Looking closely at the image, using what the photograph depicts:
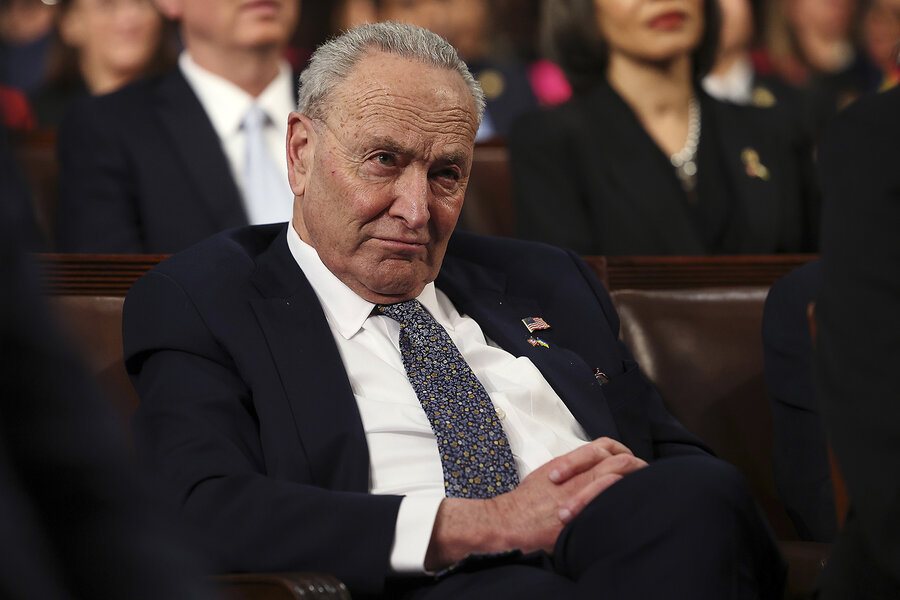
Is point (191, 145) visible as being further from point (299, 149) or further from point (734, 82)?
point (734, 82)

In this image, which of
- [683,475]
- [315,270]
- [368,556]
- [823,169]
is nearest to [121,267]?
[315,270]

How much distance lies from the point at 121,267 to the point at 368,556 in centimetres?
88

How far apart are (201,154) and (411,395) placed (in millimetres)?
1288

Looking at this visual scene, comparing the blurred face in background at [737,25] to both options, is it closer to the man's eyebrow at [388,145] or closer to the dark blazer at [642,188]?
the dark blazer at [642,188]

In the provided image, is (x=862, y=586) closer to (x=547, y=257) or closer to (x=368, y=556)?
(x=368, y=556)

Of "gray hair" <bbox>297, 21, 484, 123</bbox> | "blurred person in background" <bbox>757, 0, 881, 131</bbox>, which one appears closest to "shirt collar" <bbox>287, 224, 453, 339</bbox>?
"gray hair" <bbox>297, 21, 484, 123</bbox>

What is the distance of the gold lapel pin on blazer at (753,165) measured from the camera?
3.12 m

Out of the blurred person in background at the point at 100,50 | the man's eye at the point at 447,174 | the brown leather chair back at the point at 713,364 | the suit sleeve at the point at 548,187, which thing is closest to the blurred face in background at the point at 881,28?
the suit sleeve at the point at 548,187

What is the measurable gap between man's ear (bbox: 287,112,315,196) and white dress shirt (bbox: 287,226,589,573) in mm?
88

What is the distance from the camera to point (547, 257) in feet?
6.95

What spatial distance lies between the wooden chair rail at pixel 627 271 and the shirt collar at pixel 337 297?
37 cm

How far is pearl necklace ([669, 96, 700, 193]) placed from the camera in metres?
3.14

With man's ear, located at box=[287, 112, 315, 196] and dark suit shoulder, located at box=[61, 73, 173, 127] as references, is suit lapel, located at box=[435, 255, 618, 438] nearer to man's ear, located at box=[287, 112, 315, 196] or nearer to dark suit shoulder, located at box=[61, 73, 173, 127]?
man's ear, located at box=[287, 112, 315, 196]

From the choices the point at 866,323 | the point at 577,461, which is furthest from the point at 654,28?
the point at 866,323
